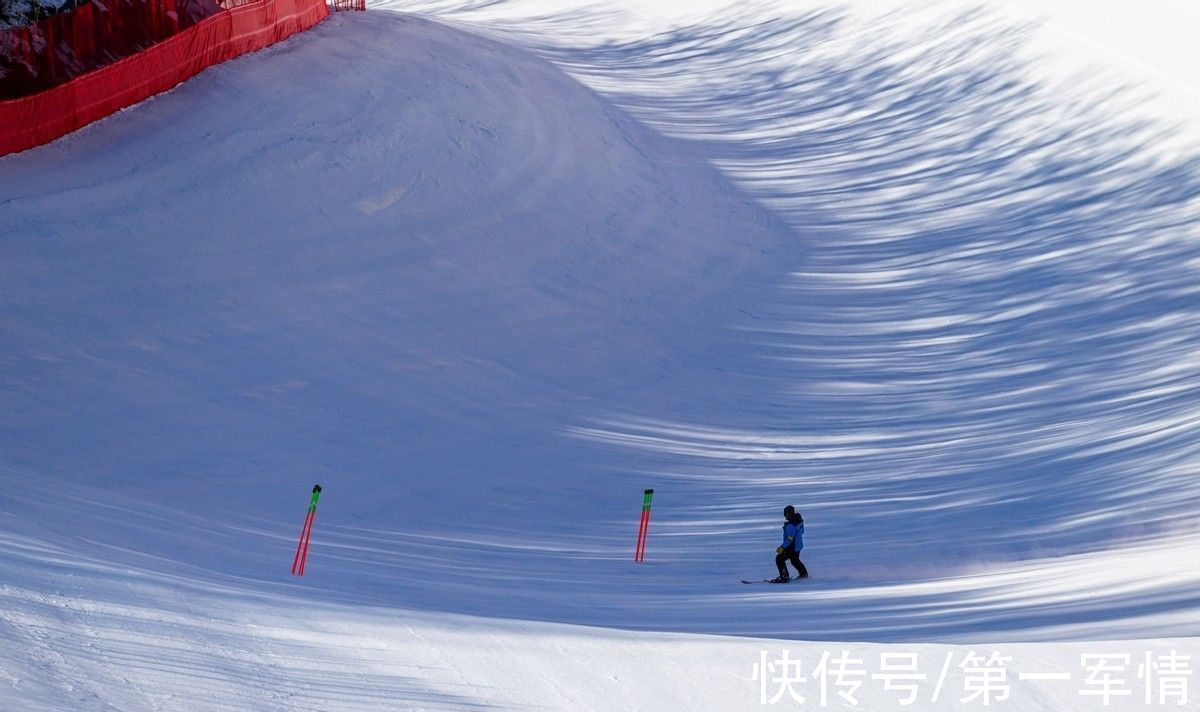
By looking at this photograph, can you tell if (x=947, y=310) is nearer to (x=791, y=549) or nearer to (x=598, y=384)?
(x=598, y=384)

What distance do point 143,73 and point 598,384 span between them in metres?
8.59

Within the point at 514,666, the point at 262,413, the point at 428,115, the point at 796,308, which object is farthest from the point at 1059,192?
the point at 514,666

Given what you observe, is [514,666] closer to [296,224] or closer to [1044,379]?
[1044,379]

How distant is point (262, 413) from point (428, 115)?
27.4 feet

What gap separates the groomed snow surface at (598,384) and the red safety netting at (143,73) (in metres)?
0.35

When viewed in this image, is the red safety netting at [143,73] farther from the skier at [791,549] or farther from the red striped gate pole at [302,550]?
the skier at [791,549]

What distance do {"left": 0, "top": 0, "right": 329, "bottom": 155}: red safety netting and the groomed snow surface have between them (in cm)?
35

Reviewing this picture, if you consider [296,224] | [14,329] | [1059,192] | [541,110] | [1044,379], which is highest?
[541,110]

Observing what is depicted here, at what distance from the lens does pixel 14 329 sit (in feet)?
42.9

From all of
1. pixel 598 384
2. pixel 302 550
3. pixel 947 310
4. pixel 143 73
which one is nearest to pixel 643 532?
pixel 302 550

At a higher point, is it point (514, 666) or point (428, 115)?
point (428, 115)

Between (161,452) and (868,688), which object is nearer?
(868,688)

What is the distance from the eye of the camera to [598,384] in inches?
563

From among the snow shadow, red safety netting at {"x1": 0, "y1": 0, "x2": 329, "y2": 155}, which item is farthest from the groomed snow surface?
red safety netting at {"x1": 0, "y1": 0, "x2": 329, "y2": 155}
